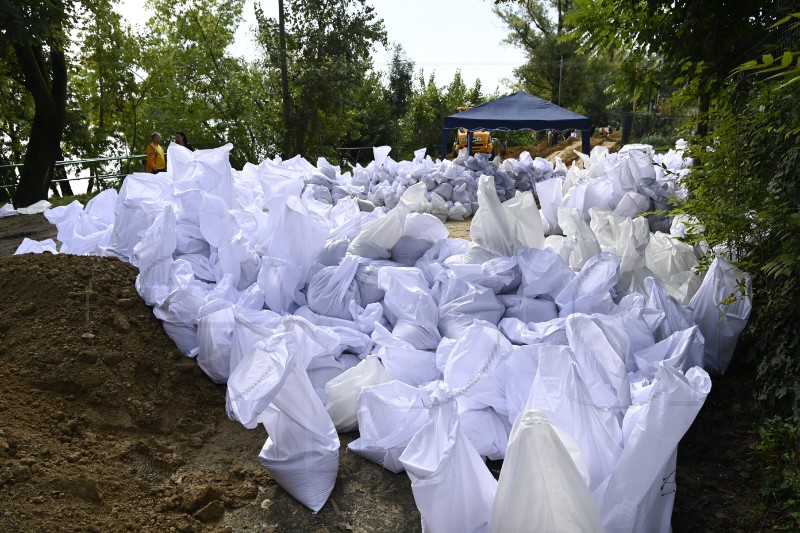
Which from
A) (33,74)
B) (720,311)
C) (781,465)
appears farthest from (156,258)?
(33,74)

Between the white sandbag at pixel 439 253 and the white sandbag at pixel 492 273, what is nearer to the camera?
the white sandbag at pixel 492 273

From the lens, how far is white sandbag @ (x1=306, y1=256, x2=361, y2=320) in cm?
415

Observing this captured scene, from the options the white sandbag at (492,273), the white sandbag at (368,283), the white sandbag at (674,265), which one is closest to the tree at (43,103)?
the white sandbag at (368,283)

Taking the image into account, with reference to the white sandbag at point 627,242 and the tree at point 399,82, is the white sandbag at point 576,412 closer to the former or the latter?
the white sandbag at point 627,242

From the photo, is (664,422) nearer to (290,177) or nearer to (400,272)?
(400,272)

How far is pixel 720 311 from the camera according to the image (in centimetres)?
366

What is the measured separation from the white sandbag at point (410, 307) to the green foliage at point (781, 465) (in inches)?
65.6

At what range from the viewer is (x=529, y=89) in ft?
103

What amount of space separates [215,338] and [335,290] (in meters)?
0.81

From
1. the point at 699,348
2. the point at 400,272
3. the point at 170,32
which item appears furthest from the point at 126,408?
the point at 170,32

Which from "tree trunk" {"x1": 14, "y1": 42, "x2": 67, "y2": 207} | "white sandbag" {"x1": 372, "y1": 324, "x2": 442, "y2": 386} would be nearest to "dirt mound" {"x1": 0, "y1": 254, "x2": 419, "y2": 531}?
"white sandbag" {"x1": 372, "y1": 324, "x2": 442, "y2": 386}

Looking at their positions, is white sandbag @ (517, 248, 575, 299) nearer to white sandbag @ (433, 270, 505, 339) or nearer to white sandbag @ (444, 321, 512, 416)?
white sandbag @ (433, 270, 505, 339)

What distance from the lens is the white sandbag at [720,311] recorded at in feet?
11.8

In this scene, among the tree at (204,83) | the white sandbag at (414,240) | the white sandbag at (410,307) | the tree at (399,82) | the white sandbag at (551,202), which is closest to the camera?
the white sandbag at (410,307)
